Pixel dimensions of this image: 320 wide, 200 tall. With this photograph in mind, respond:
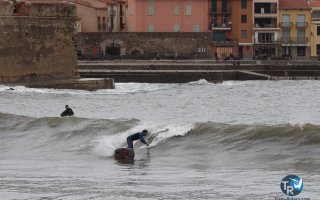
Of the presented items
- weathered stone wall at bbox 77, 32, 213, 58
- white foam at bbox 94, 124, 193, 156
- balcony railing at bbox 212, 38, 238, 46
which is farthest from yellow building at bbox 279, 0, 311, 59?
white foam at bbox 94, 124, 193, 156

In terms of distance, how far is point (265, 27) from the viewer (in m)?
68.2

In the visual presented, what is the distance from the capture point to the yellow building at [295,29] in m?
68.4

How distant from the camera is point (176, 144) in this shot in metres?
20.0

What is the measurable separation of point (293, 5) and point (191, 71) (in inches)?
914

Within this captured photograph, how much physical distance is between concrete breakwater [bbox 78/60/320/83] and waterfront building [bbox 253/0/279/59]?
40.7 feet

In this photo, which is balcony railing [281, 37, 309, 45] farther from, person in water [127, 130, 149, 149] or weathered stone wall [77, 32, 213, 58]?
person in water [127, 130, 149, 149]

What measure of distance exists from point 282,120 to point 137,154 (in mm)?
7567

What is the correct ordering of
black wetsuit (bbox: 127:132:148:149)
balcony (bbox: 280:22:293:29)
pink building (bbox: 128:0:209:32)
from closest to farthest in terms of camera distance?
black wetsuit (bbox: 127:132:148:149) < pink building (bbox: 128:0:209:32) < balcony (bbox: 280:22:293:29)

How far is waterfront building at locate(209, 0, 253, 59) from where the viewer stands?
221 ft

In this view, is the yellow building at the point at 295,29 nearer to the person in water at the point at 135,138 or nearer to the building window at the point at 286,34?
the building window at the point at 286,34

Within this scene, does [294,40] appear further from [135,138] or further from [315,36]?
[135,138]

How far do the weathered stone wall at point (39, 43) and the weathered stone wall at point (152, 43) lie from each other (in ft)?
66.8

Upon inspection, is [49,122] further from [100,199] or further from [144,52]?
[144,52]

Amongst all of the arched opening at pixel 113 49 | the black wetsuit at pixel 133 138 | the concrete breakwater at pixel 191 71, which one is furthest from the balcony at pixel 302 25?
the black wetsuit at pixel 133 138
